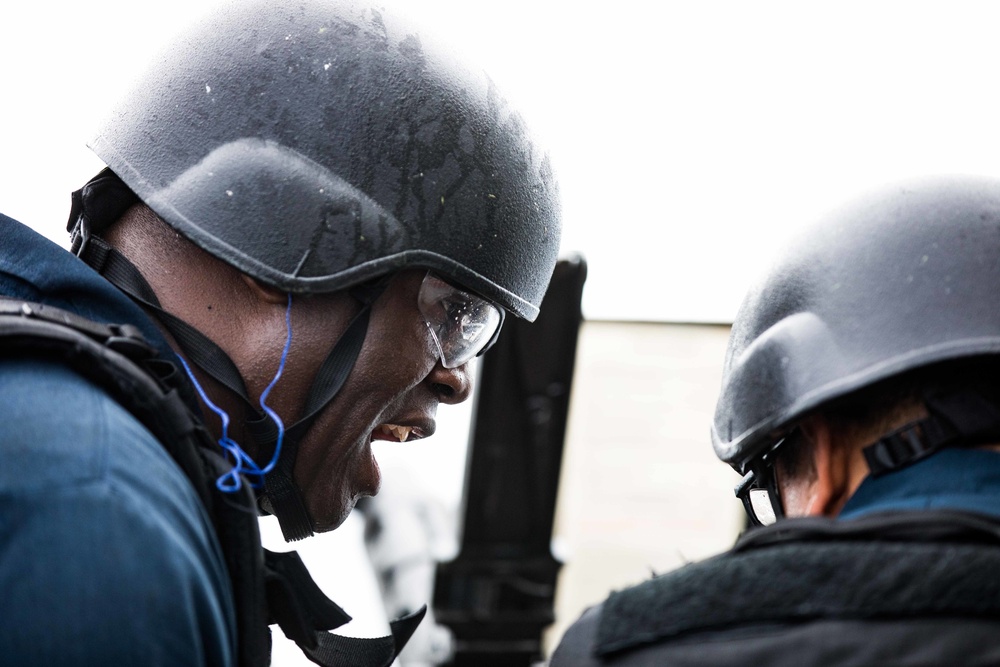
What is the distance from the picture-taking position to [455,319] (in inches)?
93.0

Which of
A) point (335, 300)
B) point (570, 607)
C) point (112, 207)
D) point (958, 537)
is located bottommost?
point (570, 607)

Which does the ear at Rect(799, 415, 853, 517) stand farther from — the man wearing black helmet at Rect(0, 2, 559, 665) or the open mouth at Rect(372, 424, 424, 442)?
the open mouth at Rect(372, 424, 424, 442)

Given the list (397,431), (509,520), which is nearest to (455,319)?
(397,431)

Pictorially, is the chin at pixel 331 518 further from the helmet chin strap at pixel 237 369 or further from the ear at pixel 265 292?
the ear at pixel 265 292

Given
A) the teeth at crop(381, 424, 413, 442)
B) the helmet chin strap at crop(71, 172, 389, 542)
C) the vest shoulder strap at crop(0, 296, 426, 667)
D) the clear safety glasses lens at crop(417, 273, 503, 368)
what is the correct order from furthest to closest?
the teeth at crop(381, 424, 413, 442) < the clear safety glasses lens at crop(417, 273, 503, 368) < the helmet chin strap at crop(71, 172, 389, 542) < the vest shoulder strap at crop(0, 296, 426, 667)

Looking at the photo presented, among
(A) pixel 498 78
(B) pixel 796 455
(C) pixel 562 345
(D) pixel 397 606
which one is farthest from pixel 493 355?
(B) pixel 796 455

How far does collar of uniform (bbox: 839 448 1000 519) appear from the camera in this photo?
4.92ft

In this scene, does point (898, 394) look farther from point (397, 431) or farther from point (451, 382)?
point (397, 431)

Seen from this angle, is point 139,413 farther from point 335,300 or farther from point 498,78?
point 498,78

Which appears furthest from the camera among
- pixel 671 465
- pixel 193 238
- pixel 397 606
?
pixel 671 465

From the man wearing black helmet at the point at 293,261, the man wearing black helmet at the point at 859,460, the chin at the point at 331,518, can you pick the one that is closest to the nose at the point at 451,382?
the man wearing black helmet at the point at 293,261

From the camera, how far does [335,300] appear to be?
2.20m

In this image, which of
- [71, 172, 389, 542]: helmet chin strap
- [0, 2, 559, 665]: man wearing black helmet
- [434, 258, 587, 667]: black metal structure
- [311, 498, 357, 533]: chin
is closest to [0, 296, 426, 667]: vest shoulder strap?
[0, 2, 559, 665]: man wearing black helmet

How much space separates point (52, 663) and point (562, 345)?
4487mm
